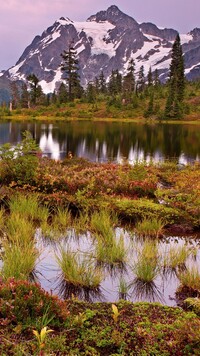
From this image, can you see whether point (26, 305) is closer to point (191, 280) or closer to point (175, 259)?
point (191, 280)

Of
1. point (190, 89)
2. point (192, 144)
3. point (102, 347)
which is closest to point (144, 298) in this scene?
point (102, 347)

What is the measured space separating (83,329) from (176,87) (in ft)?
296

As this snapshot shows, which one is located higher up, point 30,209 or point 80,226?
point 30,209

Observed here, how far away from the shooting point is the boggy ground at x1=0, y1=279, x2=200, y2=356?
5121 millimetres

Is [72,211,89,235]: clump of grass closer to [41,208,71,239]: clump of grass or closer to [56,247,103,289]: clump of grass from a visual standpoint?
[41,208,71,239]: clump of grass

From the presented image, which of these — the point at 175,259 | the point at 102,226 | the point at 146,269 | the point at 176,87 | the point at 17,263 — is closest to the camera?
the point at 17,263

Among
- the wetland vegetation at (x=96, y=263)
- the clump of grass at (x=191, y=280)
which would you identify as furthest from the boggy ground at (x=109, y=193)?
the clump of grass at (x=191, y=280)

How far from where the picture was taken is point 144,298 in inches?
294

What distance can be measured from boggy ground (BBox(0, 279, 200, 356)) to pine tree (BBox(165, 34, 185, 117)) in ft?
256

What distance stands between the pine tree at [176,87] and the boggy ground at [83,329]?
256ft

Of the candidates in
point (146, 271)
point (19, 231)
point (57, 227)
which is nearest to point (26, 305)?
point (146, 271)

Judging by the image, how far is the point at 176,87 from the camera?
90562 mm

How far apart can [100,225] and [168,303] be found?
11.9 ft

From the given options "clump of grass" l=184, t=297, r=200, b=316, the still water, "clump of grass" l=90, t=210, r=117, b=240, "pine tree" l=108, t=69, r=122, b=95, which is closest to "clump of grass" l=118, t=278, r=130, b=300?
"clump of grass" l=184, t=297, r=200, b=316
